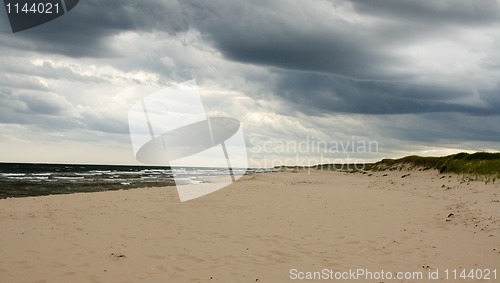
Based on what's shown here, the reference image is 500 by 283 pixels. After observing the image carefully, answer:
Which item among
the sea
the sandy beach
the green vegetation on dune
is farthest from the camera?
the sea

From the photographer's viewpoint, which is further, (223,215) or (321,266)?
(223,215)

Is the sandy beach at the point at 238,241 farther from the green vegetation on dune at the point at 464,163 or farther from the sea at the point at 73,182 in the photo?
the sea at the point at 73,182

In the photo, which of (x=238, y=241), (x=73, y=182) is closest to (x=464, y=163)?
(x=238, y=241)

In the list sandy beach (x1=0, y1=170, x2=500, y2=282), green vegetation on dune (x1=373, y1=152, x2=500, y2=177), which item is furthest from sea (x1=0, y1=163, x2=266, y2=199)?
green vegetation on dune (x1=373, y1=152, x2=500, y2=177)

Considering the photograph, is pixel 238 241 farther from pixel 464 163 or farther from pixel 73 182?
pixel 73 182

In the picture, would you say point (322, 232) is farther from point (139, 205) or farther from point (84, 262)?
point (139, 205)

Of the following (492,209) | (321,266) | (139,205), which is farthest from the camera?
(139,205)

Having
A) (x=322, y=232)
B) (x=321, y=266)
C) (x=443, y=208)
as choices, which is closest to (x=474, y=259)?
(x=321, y=266)

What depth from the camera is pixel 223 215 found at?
15.0 metres

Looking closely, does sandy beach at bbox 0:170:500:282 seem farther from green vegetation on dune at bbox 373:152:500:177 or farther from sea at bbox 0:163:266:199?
sea at bbox 0:163:266:199

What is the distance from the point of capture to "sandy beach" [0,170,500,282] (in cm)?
781

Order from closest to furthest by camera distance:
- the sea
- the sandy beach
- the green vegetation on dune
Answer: the sandy beach < the green vegetation on dune < the sea

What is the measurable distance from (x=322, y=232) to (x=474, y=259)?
170 inches

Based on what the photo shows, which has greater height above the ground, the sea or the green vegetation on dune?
the green vegetation on dune
